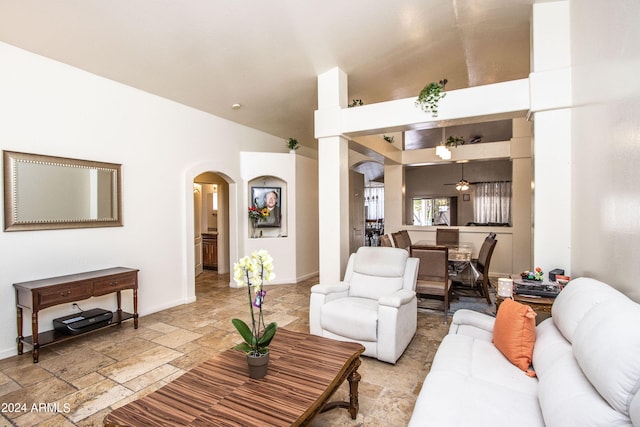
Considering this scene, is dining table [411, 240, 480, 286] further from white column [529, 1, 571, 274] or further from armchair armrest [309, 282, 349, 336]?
armchair armrest [309, 282, 349, 336]

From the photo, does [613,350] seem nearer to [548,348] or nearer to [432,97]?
[548,348]

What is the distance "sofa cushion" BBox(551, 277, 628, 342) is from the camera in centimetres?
159

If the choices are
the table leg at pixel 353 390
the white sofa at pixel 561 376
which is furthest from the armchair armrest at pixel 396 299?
the table leg at pixel 353 390

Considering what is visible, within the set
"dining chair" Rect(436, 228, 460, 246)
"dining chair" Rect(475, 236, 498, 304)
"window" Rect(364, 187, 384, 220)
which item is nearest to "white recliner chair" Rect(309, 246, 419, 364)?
"dining chair" Rect(475, 236, 498, 304)

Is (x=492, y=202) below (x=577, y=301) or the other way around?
the other way around

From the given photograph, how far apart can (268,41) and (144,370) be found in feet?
11.8

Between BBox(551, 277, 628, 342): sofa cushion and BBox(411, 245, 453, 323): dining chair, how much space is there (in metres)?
1.96

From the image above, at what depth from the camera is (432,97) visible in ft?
11.9

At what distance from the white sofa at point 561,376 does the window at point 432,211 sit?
9.28 m

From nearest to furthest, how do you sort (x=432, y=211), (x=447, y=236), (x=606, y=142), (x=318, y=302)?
(x=606, y=142) → (x=318, y=302) → (x=447, y=236) → (x=432, y=211)

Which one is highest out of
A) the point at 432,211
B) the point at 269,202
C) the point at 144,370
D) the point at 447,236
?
the point at 269,202

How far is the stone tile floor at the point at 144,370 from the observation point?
218cm

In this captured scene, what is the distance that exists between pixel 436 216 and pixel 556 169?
26.7 ft

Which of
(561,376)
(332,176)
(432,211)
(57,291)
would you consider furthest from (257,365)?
(432,211)
